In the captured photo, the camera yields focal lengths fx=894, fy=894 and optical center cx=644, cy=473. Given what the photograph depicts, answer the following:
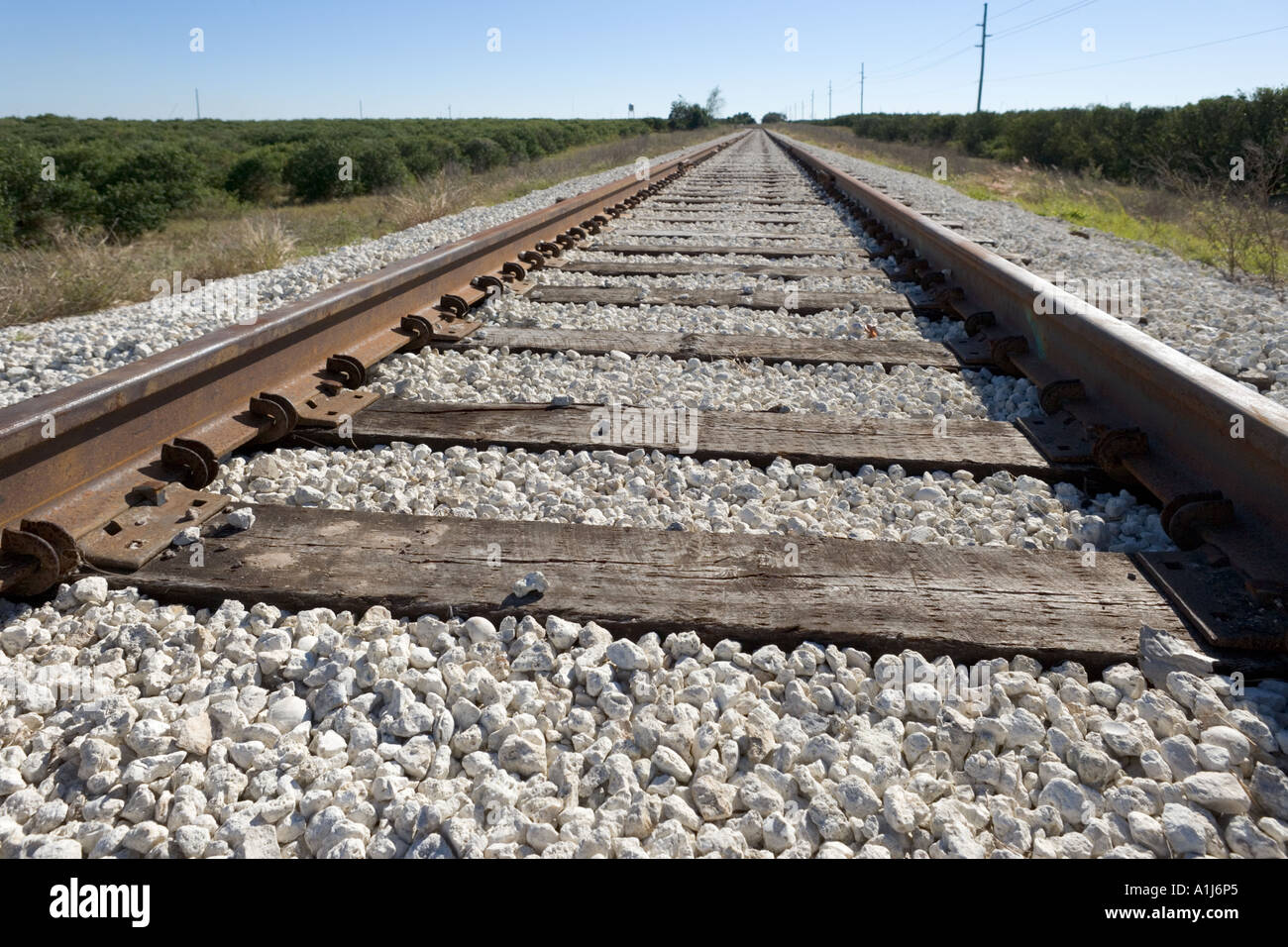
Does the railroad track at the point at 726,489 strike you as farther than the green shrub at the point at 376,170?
No

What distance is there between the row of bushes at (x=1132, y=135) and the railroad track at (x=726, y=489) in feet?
46.6

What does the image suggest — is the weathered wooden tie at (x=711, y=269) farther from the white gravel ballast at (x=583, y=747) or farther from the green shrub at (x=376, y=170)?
the green shrub at (x=376, y=170)

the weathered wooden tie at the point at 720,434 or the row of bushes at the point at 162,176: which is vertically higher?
the row of bushes at the point at 162,176

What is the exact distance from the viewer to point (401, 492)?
2367 mm

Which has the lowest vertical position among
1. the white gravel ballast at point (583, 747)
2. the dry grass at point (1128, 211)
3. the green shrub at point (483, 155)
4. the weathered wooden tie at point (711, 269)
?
the white gravel ballast at point (583, 747)

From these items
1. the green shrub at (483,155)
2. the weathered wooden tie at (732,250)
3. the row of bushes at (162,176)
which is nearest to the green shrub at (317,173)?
the row of bushes at (162,176)

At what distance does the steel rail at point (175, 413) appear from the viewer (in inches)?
73.9

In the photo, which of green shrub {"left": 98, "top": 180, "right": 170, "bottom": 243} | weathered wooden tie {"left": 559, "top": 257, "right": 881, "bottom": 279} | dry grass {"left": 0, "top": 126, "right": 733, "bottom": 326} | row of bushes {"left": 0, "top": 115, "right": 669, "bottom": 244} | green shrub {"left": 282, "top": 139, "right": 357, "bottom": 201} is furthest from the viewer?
green shrub {"left": 282, "top": 139, "right": 357, "bottom": 201}

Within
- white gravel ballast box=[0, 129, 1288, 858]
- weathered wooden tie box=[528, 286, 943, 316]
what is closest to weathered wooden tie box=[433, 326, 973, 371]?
weathered wooden tie box=[528, 286, 943, 316]

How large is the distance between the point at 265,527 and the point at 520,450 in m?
0.79

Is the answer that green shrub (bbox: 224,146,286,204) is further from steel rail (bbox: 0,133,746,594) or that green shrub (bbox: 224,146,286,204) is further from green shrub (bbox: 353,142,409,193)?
steel rail (bbox: 0,133,746,594)

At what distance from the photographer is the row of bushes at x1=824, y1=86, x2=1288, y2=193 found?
70.7 ft

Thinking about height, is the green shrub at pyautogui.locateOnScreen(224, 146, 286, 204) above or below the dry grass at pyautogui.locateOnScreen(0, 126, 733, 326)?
above

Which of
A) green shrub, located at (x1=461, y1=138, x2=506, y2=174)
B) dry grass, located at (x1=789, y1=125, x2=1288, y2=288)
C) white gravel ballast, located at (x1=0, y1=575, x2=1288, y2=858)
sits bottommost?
white gravel ballast, located at (x1=0, y1=575, x2=1288, y2=858)
